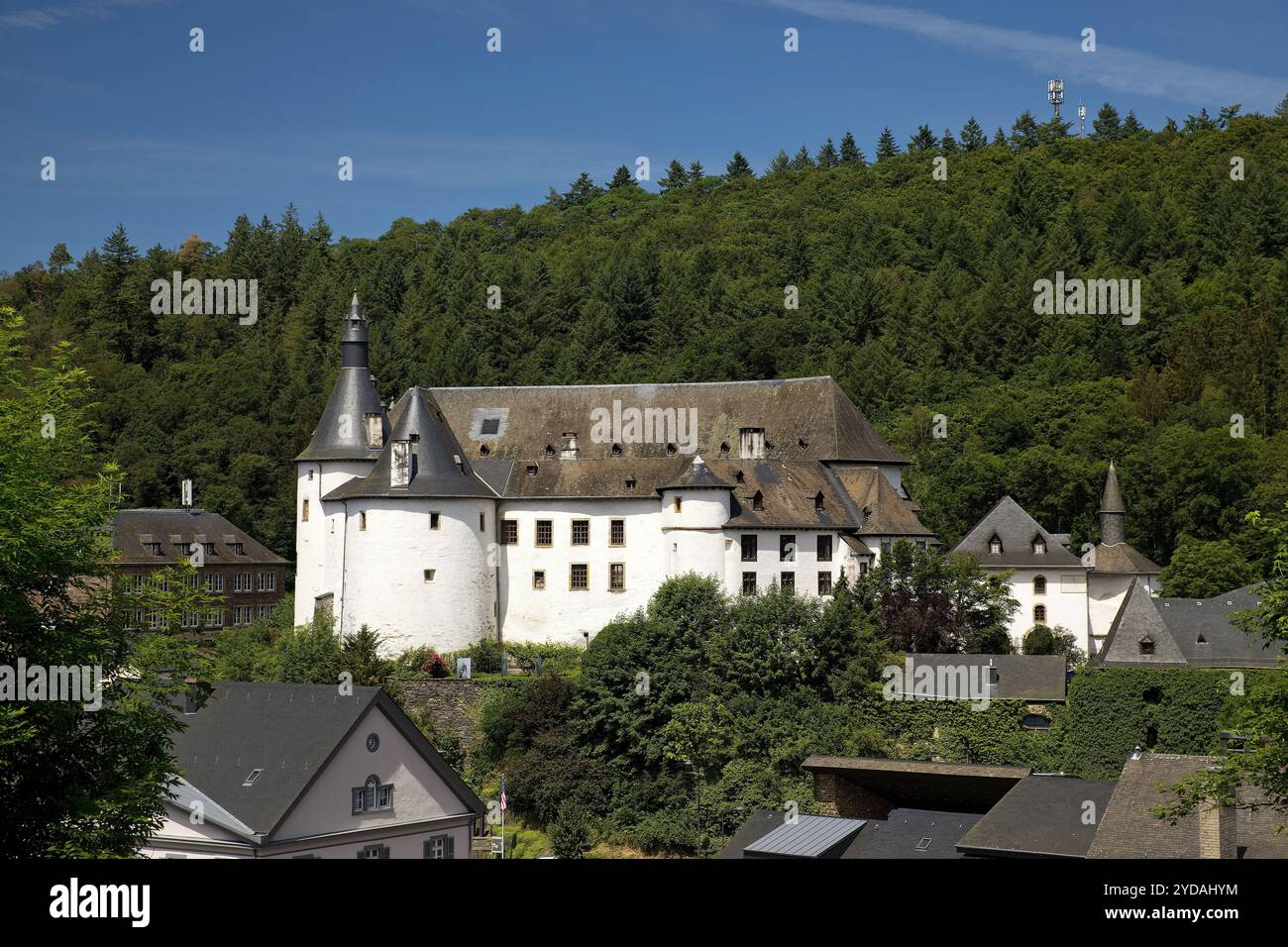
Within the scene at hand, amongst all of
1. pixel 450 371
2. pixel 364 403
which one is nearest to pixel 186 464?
pixel 450 371

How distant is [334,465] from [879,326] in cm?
4196

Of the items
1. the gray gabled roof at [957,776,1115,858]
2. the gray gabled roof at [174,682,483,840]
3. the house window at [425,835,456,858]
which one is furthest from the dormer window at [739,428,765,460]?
the house window at [425,835,456,858]

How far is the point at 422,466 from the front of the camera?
54688 mm

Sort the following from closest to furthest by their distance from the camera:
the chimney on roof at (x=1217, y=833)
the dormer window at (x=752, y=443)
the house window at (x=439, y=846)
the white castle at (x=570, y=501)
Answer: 1. the chimney on roof at (x=1217, y=833)
2. the house window at (x=439, y=846)
3. the white castle at (x=570, y=501)
4. the dormer window at (x=752, y=443)

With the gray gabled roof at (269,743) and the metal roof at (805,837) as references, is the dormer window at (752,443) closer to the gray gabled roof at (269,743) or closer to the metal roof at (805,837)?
the metal roof at (805,837)

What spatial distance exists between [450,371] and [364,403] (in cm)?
2478

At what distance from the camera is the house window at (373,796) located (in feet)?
99.1

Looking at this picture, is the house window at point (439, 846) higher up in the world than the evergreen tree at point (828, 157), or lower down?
lower down

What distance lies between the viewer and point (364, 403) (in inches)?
2304

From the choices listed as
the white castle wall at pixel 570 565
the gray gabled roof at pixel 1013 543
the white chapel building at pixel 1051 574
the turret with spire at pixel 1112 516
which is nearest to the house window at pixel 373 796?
the white castle wall at pixel 570 565

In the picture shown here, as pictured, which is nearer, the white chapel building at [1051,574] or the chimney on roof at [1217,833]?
the chimney on roof at [1217,833]

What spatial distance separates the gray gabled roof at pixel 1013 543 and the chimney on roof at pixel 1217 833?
32863 millimetres
